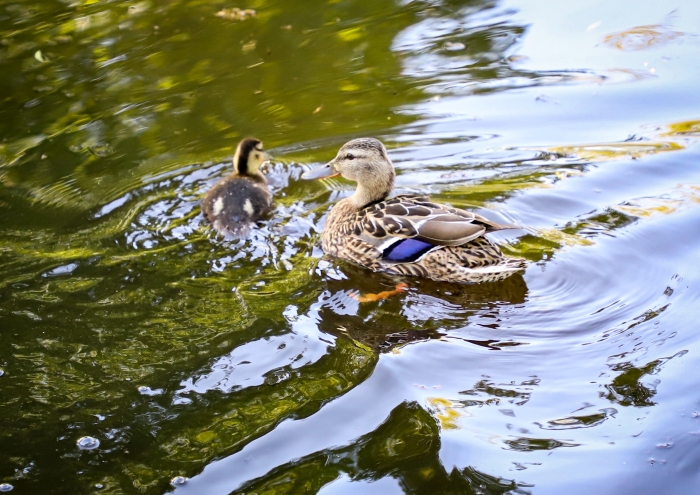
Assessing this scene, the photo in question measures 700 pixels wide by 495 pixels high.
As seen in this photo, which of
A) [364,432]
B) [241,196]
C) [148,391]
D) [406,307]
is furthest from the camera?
[241,196]

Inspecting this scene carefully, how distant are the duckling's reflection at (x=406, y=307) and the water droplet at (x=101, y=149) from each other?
2.92m

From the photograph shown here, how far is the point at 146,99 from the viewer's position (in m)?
8.05

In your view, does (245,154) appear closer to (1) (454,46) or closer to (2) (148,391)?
(2) (148,391)

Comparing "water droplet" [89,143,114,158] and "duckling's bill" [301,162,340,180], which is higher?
"water droplet" [89,143,114,158]

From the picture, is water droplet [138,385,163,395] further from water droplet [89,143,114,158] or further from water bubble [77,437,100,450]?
water droplet [89,143,114,158]

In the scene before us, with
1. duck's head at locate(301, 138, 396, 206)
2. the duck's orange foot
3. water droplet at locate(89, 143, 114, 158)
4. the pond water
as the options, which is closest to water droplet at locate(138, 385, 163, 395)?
the pond water

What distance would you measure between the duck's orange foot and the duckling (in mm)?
1176

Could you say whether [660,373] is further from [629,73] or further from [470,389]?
[629,73]

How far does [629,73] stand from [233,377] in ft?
17.8

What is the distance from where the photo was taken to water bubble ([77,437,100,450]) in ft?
12.3

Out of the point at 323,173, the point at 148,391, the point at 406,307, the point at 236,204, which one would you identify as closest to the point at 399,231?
the point at 406,307

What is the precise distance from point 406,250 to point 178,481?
94.1 inches

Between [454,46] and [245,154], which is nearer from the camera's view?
[245,154]

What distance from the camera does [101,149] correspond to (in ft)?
23.7
